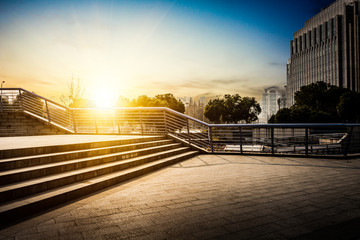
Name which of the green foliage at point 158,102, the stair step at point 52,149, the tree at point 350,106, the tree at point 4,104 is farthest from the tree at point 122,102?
the stair step at point 52,149

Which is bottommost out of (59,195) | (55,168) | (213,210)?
(213,210)

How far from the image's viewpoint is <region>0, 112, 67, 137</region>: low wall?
10930 millimetres

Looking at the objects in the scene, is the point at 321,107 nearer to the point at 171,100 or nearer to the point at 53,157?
the point at 171,100

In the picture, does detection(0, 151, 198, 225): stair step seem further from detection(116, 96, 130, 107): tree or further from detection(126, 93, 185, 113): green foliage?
detection(116, 96, 130, 107): tree

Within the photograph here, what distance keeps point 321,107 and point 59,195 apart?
202 ft

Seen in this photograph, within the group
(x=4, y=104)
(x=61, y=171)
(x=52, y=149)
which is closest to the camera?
(x=61, y=171)

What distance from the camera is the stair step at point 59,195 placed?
3398 mm

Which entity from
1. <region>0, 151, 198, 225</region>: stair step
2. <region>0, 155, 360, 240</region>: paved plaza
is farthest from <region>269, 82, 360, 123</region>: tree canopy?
<region>0, 151, 198, 225</region>: stair step

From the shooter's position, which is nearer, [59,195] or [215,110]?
[59,195]

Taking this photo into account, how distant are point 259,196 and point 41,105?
11.2 metres

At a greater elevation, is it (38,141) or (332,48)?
(332,48)

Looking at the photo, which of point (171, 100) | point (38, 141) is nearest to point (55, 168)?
point (38, 141)

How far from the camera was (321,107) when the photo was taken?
5472cm

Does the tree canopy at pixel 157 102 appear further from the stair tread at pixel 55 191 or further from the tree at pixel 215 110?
the stair tread at pixel 55 191
